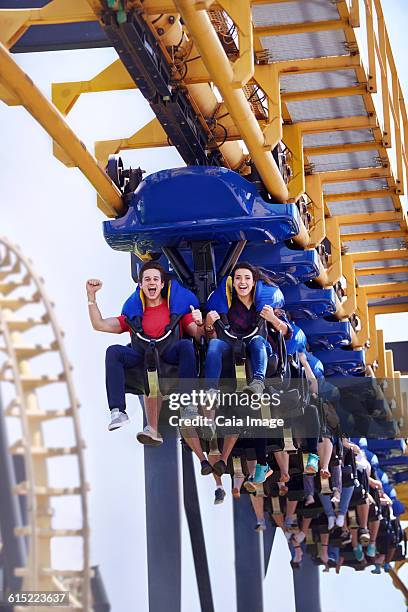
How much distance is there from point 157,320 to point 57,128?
147 cm

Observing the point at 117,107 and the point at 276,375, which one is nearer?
the point at 276,375

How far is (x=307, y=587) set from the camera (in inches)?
968

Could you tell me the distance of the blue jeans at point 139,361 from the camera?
9.70 m

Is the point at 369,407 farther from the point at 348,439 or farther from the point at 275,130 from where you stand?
the point at 275,130

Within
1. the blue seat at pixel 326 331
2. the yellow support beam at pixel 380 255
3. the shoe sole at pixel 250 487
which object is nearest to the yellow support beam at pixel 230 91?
the shoe sole at pixel 250 487

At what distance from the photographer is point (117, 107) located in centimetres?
1669

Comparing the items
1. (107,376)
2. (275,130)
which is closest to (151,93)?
(275,130)

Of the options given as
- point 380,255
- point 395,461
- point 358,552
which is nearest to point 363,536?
point 358,552

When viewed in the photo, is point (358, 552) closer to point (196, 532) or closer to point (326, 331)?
point (196, 532)

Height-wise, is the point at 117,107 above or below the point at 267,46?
above

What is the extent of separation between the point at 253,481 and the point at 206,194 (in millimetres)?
2294

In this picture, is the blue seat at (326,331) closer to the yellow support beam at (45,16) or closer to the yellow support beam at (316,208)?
the yellow support beam at (316,208)

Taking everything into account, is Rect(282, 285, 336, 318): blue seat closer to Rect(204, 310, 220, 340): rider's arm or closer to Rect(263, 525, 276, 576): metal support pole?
Rect(204, 310, 220, 340): rider's arm

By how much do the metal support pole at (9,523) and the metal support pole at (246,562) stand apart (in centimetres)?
1075
